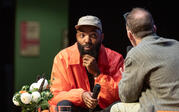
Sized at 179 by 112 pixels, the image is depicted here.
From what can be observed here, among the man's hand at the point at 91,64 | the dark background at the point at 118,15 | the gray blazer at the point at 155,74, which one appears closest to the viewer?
the gray blazer at the point at 155,74

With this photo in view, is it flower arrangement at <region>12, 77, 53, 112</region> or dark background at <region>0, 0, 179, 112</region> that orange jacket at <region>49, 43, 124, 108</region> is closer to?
flower arrangement at <region>12, 77, 53, 112</region>

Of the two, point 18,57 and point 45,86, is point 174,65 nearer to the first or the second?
point 45,86

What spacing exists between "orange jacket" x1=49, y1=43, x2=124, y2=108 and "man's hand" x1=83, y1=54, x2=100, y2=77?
66 mm

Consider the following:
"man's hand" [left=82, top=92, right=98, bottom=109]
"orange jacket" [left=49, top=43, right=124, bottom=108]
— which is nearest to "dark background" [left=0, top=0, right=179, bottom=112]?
"orange jacket" [left=49, top=43, right=124, bottom=108]

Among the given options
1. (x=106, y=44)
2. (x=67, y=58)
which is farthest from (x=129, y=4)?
(x=67, y=58)

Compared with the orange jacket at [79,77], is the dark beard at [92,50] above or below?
above

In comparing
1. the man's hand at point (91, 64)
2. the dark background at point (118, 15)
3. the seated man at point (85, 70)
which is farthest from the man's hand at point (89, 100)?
the dark background at point (118, 15)

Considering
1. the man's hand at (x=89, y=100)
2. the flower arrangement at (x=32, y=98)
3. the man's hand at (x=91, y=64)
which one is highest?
the man's hand at (x=91, y=64)

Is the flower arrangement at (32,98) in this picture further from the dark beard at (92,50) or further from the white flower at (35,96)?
the dark beard at (92,50)

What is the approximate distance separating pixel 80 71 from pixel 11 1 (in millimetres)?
2102

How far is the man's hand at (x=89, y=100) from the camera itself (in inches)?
114

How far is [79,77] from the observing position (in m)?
3.24

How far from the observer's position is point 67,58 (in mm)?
3258

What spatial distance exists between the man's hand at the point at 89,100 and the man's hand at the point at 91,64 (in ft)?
0.77
